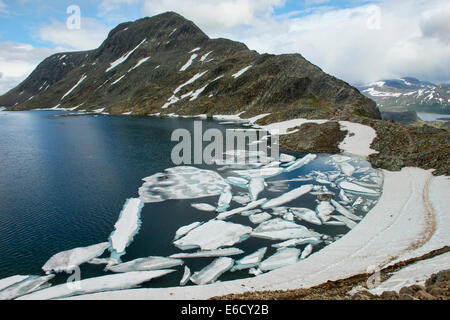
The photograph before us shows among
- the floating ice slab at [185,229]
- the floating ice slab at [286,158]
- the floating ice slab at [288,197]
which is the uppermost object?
the floating ice slab at [286,158]

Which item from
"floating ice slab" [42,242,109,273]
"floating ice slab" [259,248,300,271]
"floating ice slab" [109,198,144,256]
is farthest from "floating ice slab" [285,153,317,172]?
"floating ice slab" [42,242,109,273]

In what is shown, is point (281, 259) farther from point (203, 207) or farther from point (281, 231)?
point (203, 207)

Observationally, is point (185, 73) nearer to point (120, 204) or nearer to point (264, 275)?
point (120, 204)

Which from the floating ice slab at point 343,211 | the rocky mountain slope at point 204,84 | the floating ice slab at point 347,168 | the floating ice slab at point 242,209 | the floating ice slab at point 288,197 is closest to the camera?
the floating ice slab at point 343,211

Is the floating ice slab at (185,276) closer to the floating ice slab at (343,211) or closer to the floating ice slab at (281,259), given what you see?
the floating ice slab at (281,259)

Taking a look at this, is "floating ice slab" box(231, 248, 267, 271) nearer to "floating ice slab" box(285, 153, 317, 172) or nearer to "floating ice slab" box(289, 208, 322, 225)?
"floating ice slab" box(289, 208, 322, 225)

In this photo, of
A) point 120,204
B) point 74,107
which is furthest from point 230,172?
point 74,107

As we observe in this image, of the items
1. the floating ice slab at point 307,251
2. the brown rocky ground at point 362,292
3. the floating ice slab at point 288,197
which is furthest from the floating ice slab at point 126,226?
the floating ice slab at point 307,251

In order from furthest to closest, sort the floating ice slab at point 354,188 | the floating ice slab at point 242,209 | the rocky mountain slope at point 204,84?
the rocky mountain slope at point 204,84 → the floating ice slab at point 354,188 → the floating ice slab at point 242,209
